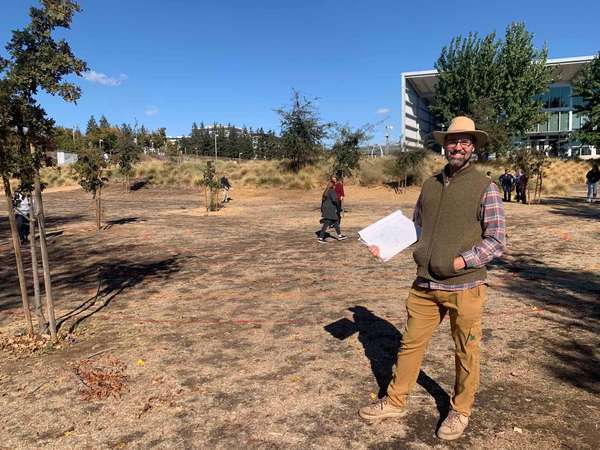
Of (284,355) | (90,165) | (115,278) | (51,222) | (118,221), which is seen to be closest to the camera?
(284,355)

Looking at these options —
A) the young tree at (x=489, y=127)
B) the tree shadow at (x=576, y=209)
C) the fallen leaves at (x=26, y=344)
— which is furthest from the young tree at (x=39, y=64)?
the young tree at (x=489, y=127)

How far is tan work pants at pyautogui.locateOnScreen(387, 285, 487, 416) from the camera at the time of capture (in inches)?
114

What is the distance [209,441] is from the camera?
10.3ft

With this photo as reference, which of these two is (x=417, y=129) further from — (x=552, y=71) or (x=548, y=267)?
(x=548, y=267)

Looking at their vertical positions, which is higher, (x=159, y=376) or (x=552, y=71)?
(x=552, y=71)

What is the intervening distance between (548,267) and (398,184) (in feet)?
74.2

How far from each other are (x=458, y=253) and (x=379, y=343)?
230cm

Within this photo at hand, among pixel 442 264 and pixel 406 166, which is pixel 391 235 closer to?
pixel 442 264

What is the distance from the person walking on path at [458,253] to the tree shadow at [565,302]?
159 centimetres

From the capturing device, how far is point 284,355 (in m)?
4.61

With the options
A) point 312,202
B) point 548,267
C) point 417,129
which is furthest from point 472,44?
point 548,267

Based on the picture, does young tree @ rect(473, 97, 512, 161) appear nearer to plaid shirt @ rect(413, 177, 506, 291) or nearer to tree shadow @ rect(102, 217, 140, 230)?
tree shadow @ rect(102, 217, 140, 230)

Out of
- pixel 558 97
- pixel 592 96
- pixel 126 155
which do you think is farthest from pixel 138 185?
pixel 558 97

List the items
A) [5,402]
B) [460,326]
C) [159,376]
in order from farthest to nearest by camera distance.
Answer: [159,376] → [5,402] → [460,326]
